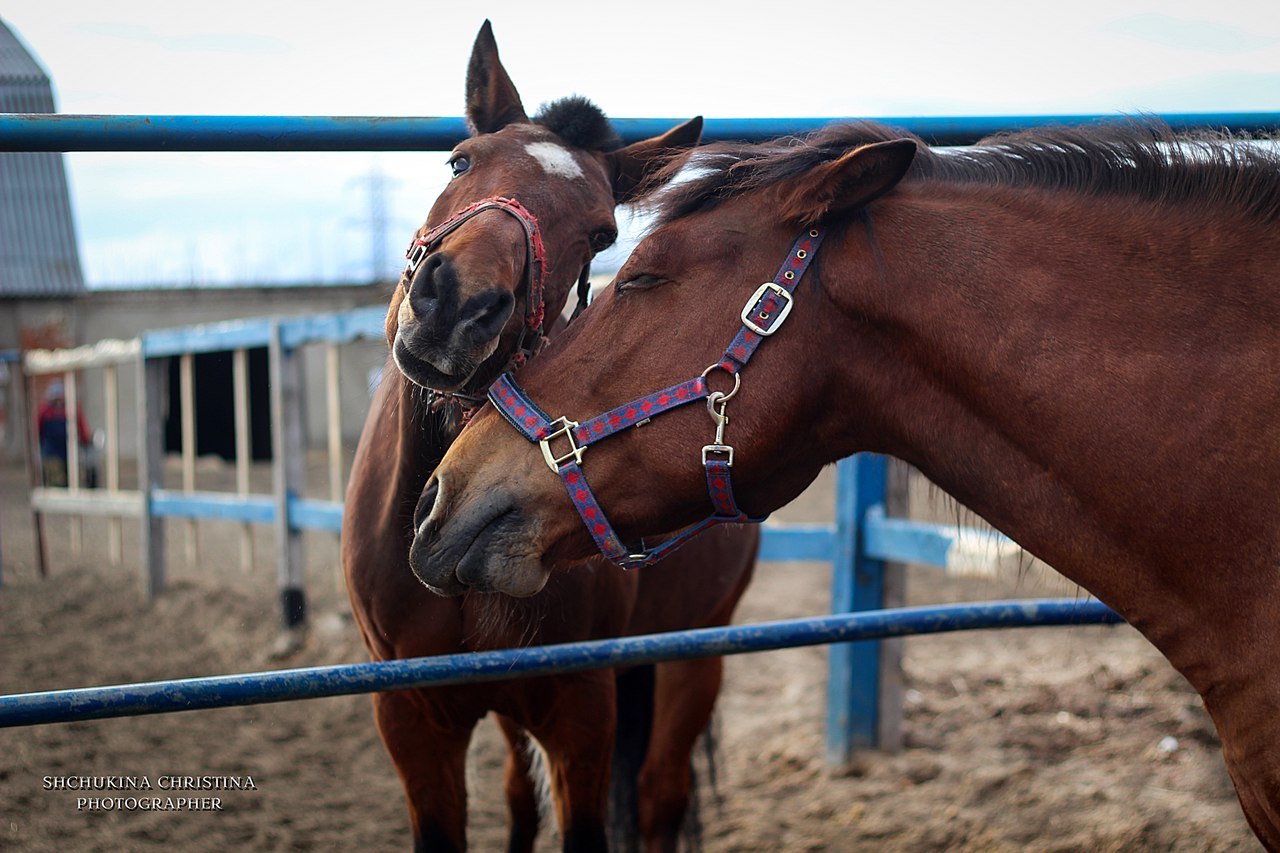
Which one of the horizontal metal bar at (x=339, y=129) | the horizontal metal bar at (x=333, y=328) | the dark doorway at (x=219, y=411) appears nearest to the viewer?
the horizontal metal bar at (x=339, y=129)

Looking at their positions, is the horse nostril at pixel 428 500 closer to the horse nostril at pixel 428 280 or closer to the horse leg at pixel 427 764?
the horse nostril at pixel 428 280

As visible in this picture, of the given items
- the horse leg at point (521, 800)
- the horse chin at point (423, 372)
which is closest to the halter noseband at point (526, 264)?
the horse chin at point (423, 372)

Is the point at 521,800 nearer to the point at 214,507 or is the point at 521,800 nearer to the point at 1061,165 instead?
Result: the point at 1061,165

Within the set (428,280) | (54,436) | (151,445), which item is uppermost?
(428,280)

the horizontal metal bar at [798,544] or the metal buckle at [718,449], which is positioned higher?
the metal buckle at [718,449]

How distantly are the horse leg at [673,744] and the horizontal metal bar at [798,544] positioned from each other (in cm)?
120

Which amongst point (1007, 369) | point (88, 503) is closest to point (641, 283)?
point (1007, 369)

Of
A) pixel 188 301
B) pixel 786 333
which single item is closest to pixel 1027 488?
pixel 786 333

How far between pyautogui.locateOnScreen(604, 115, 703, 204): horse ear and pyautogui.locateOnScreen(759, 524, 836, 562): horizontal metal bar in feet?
9.38

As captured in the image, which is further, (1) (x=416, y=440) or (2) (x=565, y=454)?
(1) (x=416, y=440)

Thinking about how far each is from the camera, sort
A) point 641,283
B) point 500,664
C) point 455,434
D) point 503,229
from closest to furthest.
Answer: point 641,283 → point 500,664 → point 503,229 → point 455,434

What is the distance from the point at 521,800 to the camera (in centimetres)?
328

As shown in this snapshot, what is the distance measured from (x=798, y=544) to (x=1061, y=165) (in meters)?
3.52

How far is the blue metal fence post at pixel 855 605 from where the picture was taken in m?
4.62
